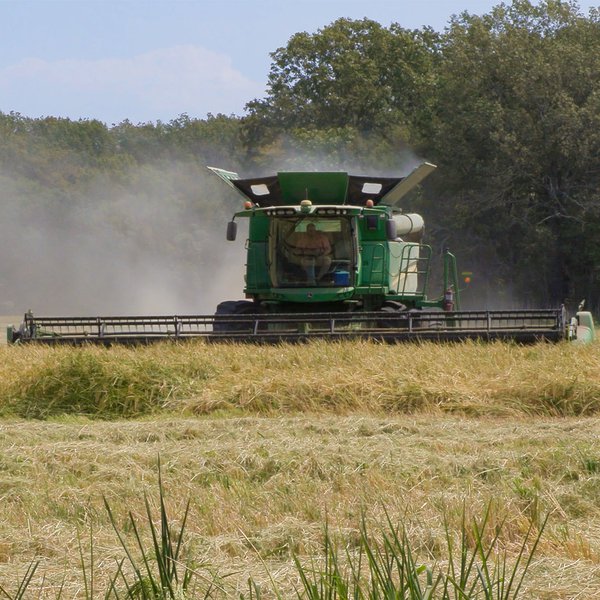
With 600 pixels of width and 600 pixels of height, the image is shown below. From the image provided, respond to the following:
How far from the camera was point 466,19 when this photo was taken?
36.5 meters

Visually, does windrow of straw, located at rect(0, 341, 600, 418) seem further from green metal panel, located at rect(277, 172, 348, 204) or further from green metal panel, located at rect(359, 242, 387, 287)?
green metal panel, located at rect(277, 172, 348, 204)

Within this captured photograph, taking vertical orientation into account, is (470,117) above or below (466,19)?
below

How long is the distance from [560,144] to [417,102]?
424 inches

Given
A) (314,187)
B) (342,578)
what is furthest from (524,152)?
(342,578)

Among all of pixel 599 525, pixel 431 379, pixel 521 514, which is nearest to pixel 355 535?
pixel 521 514

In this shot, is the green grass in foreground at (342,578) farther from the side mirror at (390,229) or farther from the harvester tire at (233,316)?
the side mirror at (390,229)

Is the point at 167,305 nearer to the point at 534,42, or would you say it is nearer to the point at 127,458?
the point at 534,42

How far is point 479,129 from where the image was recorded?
32188 millimetres

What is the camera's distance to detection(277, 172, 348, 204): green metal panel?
51.7ft

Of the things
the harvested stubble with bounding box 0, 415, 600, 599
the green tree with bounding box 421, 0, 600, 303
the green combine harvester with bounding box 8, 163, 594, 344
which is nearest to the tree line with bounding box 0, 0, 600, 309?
the green tree with bounding box 421, 0, 600, 303

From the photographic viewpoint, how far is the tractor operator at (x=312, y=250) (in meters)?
15.5

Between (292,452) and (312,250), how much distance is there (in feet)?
→ 26.8

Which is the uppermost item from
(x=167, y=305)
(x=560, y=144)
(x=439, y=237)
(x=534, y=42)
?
(x=534, y=42)

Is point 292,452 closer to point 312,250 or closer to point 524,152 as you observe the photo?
point 312,250
